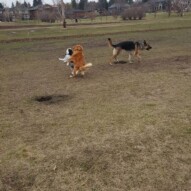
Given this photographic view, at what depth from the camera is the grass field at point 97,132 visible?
4.67 m

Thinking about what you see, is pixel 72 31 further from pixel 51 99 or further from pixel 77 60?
pixel 51 99

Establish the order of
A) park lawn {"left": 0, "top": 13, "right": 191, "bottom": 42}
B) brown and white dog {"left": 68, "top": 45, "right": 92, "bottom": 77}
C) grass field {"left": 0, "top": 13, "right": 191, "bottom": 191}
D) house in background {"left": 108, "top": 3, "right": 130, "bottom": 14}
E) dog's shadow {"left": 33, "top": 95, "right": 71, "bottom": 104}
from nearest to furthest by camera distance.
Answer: grass field {"left": 0, "top": 13, "right": 191, "bottom": 191}
dog's shadow {"left": 33, "top": 95, "right": 71, "bottom": 104}
brown and white dog {"left": 68, "top": 45, "right": 92, "bottom": 77}
park lawn {"left": 0, "top": 13, "right": 191, "bottom": 42}
house in background {"left": 108, "top": 3, "right": 130, "bottom": 14}

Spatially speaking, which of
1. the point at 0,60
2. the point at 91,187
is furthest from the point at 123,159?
the point at 0,60

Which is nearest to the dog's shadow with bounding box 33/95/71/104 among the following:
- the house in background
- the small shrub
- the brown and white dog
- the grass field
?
the grass field

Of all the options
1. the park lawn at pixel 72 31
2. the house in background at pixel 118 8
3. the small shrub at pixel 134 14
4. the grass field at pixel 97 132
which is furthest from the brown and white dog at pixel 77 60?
the house in background at pixel 118 8

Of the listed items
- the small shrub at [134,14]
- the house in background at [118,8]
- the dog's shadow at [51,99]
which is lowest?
the dog's shadow at [51,99]

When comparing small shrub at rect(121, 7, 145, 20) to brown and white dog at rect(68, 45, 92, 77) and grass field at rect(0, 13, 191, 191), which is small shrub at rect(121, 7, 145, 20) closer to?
grass field at rect(0, 13, 191, 191)

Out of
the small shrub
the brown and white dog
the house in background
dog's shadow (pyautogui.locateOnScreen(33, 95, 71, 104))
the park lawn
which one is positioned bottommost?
dog's shadow (pyautogui.locateOnScreen(33, 95, 71, 104))

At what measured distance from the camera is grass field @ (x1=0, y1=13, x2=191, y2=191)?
4.67 m

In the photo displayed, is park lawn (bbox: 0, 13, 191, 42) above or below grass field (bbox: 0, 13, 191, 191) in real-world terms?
above

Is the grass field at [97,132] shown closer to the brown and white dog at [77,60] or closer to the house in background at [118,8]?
the brown and white dog at [77,60]

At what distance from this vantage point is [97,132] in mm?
6289

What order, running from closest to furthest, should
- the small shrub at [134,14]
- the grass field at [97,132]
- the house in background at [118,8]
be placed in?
the grass field at [97,132]
the small shrub at [134,14]
the house in background at [118,8]

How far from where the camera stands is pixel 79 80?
438 inches
